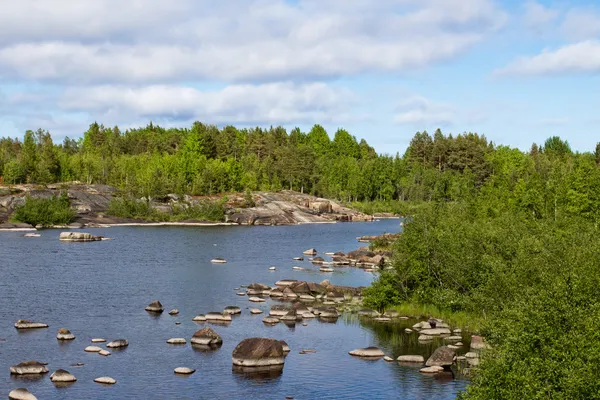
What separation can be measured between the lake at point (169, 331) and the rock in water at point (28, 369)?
75 cm

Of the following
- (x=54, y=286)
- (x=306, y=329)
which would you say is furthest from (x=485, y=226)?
(x=54, y=286)

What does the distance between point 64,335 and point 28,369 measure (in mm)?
11023

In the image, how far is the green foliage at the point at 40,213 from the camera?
18388 centimetres

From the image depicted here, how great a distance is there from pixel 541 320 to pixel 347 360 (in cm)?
2453

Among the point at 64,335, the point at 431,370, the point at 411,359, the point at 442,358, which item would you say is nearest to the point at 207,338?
the point at 64,335

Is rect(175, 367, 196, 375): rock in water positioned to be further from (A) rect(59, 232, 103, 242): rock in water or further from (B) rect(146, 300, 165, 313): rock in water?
(A) rect(59, 232, 103, 242): rock in water

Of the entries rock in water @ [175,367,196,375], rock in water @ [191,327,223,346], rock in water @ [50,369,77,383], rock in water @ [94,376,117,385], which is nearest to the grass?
rock in water @ [191,327,223,346]

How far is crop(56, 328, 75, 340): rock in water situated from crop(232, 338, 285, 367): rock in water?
16456mm

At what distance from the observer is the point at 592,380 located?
30.2 meters

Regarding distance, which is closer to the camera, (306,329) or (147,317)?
(306,329)

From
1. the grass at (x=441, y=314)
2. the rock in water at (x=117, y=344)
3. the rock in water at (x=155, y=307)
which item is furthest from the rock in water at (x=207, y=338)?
the grass at (x=441, y=314)

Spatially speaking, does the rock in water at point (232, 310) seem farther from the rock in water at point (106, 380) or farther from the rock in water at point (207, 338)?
the rock in water at point (106, 380)

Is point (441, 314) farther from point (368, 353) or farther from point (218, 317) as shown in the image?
point (218, 317)

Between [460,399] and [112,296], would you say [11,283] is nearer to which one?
[112,296]
